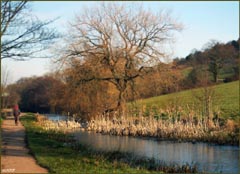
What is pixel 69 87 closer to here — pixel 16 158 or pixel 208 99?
pixel 208 99

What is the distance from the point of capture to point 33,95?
59.2 metres

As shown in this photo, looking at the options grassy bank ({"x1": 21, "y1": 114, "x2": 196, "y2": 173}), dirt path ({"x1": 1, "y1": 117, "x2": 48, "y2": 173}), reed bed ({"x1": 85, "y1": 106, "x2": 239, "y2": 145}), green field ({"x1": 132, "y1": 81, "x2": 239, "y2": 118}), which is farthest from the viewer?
green field ({"x1": 132, "y1": 81, "x2": 239, "y2": 118})

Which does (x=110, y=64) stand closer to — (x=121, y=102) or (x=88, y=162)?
(x=121, y=102)

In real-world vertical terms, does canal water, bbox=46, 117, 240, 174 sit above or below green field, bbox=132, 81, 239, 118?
below

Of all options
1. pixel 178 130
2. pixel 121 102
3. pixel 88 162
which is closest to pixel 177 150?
pixel 178 130

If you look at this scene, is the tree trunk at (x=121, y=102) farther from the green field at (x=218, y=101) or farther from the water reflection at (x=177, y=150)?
the water reflection at (x=177, y=150)

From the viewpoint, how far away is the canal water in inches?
551

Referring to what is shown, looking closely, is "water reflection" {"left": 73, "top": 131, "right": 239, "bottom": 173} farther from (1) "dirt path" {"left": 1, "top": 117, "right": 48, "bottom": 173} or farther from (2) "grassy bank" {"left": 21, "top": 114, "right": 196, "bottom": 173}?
(1) "dirt path" {"left": 1, "top": 117, "right": 48, "bottom": 173}

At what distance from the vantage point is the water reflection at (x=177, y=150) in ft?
46.0

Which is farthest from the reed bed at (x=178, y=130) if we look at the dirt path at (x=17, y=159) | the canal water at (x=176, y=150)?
the dirt path at (x=17, y=159)

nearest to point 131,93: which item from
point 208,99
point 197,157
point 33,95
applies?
point 208,99

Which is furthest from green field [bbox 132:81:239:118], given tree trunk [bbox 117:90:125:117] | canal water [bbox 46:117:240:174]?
canal water [bbox 46:117:240:174]

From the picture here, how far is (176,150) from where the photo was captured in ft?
56.1

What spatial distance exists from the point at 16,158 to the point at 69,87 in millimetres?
17801
